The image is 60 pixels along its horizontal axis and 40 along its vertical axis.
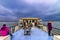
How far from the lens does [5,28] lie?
8195mm

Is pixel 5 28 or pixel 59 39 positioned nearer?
pixel 59 39

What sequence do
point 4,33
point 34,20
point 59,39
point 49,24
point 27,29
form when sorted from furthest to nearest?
point 34,20 < point 27,29 < point 49,24 < point 4,33 < point 59,39

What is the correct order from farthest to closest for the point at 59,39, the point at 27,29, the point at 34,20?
the point at 34,20, the point at 27,29, the point at 59,39

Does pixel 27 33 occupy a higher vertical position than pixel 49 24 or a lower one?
lower

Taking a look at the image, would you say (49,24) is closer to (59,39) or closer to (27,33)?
(27,33)

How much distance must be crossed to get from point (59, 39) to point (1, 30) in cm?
367

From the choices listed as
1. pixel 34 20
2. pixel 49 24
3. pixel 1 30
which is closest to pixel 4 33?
pixel 1 30

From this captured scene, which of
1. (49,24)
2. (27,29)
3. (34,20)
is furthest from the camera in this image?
(34,20)

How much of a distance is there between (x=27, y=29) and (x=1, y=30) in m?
4.64

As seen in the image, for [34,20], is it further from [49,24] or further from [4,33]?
[4,33]

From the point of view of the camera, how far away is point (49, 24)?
36.4 ft

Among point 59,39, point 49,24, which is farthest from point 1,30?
point 49,24

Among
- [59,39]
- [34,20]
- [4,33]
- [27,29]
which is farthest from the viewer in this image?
[34,20]

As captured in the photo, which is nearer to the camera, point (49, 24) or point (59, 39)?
point (59, 39)
